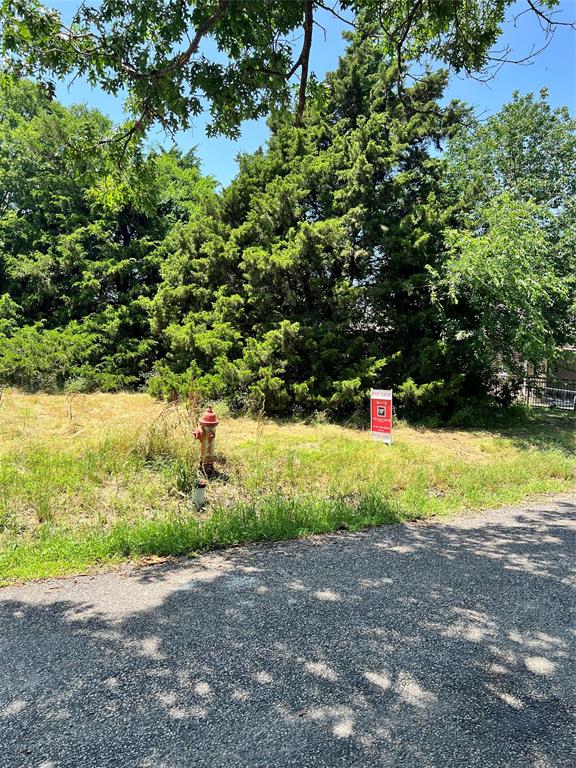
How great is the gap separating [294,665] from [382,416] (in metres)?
7.20

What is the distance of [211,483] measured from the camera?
6.25 metres

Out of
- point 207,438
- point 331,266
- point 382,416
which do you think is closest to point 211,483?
point 207,438

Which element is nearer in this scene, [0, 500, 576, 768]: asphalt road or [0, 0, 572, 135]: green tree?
[0, 500, 576, 768]: asphalt road

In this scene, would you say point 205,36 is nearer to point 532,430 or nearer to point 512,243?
point 512,243

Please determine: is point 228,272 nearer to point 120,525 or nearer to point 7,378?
point 7,378

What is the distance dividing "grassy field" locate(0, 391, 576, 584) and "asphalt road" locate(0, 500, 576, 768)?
2.06 ft

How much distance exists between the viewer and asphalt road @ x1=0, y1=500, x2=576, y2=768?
2.05 metres

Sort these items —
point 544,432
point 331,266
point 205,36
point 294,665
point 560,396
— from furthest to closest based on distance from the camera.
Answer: point 560,396 → point 331,266 → point 544,432 → point 205,36 → point 294,665

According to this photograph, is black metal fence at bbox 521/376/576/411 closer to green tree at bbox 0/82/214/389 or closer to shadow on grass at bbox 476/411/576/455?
shadow on grass at bbox 476/411/576/455

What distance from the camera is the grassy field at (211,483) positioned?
462cm

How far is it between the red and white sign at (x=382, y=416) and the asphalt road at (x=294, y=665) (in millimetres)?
5179

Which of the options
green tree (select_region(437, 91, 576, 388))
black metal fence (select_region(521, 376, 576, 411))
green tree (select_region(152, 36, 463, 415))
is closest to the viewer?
green tree (select_region(437, 91, 576, 388))

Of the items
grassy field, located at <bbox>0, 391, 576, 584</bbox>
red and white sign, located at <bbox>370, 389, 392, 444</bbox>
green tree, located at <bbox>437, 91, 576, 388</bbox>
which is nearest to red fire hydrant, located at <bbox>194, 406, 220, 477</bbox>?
grassy field, located at <bbox>0, 391, 576, 584</bbox>

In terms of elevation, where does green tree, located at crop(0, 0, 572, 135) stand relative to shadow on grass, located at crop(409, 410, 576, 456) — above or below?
above
